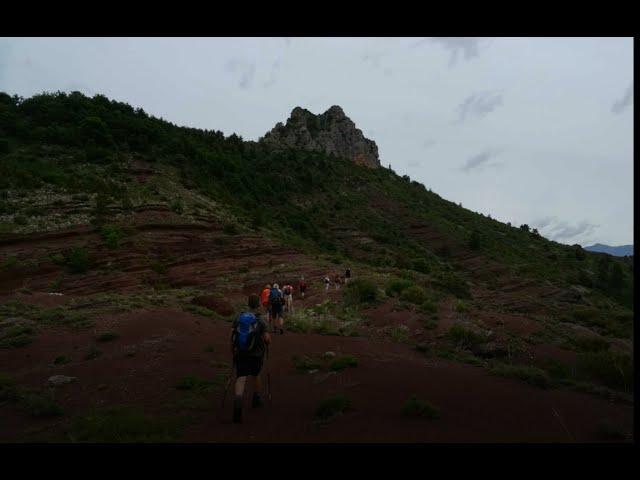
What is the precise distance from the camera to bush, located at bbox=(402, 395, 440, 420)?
20.6 feet

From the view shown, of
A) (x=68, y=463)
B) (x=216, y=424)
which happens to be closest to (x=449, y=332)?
(x=216, y=424)

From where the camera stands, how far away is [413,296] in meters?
19.6


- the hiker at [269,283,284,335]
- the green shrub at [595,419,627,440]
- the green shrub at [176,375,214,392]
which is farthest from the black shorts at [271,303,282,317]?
the green shrub at [595,419,627,440]

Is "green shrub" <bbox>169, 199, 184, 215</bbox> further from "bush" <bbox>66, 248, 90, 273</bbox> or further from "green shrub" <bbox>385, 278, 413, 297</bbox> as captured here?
"green shrub" <bbox>385, 278, 413, 297</bbox>

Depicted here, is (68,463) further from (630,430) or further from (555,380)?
(555,380)

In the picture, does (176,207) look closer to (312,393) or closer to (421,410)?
(312,393)

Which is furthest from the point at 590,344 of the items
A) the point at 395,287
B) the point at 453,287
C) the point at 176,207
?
the point at 176,207

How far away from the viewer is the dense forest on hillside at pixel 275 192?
32.4 metres

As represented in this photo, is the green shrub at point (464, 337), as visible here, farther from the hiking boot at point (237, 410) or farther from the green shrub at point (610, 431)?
the hiking boot at point (237, 410)

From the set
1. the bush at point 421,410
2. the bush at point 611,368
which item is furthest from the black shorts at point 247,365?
the bush at point 611,368

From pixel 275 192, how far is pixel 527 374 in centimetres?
5049

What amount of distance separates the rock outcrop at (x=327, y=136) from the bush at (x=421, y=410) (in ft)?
261

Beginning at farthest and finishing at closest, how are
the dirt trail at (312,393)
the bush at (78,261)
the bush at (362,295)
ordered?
1. the bush at (78,261)
2. the bush at (362,295)
3. the dirt trail at (312,393)

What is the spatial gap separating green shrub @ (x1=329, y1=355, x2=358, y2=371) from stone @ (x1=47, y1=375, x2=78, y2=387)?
5.13 meters
